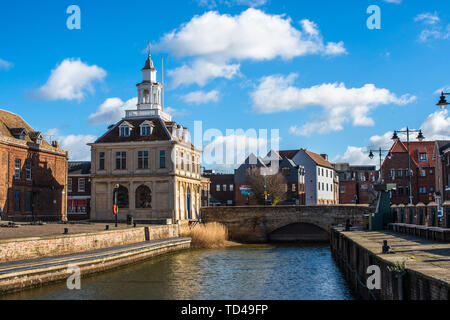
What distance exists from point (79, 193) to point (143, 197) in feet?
58.2

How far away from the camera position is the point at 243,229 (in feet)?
192

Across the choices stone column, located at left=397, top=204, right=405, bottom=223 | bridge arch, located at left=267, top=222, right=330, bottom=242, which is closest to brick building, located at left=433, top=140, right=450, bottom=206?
bridge arch, located at left=267, top=222, right=330, bottom=242

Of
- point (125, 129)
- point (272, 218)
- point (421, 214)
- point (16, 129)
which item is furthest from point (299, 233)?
point (421, 214)

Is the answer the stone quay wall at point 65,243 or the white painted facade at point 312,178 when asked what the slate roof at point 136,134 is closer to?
the stone quay wall at point 65,243

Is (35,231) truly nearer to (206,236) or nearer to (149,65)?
(206,236)

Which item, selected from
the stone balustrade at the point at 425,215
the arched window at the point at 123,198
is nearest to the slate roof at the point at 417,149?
the arched window at the point at 123,198

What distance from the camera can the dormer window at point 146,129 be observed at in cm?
5575

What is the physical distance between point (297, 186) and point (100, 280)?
65711 millimetres

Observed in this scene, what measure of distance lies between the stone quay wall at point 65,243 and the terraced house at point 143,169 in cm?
1083

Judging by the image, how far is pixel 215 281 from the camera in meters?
Answer: 27.2

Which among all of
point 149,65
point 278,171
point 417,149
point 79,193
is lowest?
point 79,193

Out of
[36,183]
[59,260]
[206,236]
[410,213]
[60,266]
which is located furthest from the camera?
[36,183]

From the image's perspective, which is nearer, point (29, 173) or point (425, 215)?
point (425, 215)

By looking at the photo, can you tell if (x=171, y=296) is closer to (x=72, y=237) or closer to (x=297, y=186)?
(x=72, y=237)
